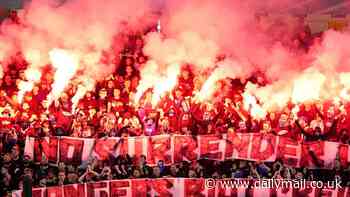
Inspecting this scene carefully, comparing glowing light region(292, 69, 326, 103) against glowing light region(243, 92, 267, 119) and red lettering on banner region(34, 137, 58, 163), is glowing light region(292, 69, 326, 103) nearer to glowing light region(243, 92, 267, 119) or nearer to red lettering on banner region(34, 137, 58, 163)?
glowing light region(243, 92, 267, 119)

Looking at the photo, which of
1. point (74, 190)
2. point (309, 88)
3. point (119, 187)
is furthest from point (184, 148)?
point (309, 88)

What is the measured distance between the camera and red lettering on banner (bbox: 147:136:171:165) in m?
7.86

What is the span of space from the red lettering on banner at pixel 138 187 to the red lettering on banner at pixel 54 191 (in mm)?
913

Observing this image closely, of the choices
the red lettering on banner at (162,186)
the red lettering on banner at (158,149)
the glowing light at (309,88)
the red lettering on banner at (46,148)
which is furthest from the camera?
the glowing light at (309,88)

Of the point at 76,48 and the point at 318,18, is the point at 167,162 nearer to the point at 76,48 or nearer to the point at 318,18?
the point at 76,48

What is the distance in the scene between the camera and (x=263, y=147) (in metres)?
7.91

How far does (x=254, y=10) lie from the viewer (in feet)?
27.7

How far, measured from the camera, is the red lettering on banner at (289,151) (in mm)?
7895

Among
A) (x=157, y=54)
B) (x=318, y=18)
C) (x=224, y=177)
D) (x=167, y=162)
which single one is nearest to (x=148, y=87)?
(x=157, y=54)

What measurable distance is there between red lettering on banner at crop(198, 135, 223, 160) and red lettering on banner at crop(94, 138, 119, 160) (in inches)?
44.1

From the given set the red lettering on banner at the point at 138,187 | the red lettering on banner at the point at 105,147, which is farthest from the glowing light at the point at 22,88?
the red lettering on banner at the point at 138,187

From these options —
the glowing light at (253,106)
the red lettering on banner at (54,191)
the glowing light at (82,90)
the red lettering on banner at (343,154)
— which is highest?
the glowing light at (82,90)

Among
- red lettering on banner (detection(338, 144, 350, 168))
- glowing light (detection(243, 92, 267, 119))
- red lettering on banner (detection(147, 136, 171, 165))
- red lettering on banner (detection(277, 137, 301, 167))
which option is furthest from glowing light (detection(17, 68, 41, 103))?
red lettering on banner (detection(338, 144, 350, 168))

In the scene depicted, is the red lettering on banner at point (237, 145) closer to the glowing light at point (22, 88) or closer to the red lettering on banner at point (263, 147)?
the red lettering on banner at point (263, 147)
